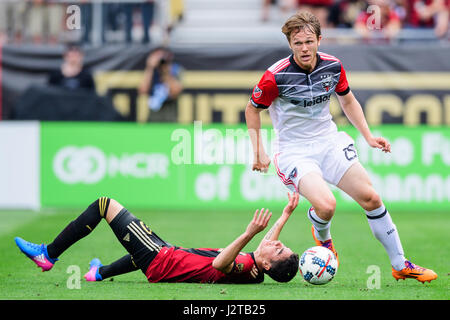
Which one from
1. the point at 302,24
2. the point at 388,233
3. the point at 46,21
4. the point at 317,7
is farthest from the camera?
the point at 317,7

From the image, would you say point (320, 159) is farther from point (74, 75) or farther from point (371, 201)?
point (74, 75)

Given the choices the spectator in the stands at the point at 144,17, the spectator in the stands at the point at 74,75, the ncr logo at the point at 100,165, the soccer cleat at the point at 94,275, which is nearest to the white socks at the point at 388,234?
the soccer cleat at the point at 94,275

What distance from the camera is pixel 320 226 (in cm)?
804

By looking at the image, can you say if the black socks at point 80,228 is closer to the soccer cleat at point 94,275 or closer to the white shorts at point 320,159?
the soccer cleat at point 94,275

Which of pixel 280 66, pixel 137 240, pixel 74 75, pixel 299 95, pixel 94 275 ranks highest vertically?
pixel 280 66

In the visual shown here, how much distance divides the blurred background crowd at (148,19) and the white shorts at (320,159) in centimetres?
896

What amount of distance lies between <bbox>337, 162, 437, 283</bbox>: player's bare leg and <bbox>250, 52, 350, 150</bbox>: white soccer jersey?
23.8 inches

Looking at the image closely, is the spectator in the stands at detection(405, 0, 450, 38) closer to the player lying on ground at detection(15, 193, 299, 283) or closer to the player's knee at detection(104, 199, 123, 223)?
the player lying on ground at detection(15, 193, 299, 283)

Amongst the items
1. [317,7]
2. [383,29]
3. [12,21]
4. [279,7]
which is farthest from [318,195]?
[279,7]

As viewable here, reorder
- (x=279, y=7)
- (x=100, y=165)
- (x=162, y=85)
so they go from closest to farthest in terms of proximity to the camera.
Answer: (x=100, y=165) < (x=162, y=85) < (x=279, y=7)

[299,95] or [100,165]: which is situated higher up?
[299,95]

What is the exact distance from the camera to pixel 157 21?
Answer: 59.7ft

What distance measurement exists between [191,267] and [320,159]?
63.5 inches

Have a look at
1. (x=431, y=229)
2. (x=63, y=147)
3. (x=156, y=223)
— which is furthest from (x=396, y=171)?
(x=63, y=147)
